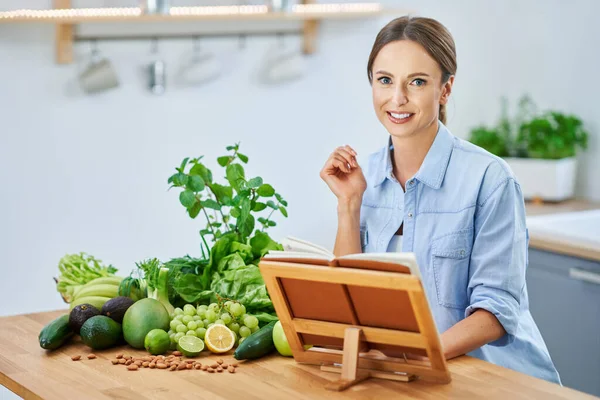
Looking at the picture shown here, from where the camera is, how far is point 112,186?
4.18m

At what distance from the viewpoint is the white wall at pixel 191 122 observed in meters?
3.94

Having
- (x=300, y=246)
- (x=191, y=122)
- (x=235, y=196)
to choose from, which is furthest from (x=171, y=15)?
(x=300, y=246)

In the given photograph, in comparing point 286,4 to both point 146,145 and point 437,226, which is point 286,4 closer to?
point 146,145

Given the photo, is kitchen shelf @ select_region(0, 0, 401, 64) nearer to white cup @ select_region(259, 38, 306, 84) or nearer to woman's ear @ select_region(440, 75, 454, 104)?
white cup @ select_region(259, 38, 306, 84)

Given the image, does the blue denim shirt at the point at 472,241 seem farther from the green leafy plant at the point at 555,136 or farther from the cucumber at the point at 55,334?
the green leafy plant at the point at 555,136

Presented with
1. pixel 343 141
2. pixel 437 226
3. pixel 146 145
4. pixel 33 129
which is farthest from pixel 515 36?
pixel 437 226

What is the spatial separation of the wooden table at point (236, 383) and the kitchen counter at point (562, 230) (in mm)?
1405

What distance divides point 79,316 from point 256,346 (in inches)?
18.3

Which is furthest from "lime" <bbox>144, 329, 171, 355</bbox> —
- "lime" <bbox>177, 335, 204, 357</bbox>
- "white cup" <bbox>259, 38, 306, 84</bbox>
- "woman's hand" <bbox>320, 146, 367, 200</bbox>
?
"white cup" <bbox>259, 38, 306, 84</bbox>

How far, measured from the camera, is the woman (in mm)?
2166

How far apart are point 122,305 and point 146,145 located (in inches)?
82.6

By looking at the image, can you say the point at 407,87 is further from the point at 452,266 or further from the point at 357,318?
the point at 357,318

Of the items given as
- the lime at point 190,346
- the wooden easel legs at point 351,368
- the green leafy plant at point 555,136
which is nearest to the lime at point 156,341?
the lime at point 190,346

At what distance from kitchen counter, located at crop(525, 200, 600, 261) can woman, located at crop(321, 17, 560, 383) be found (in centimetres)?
114
